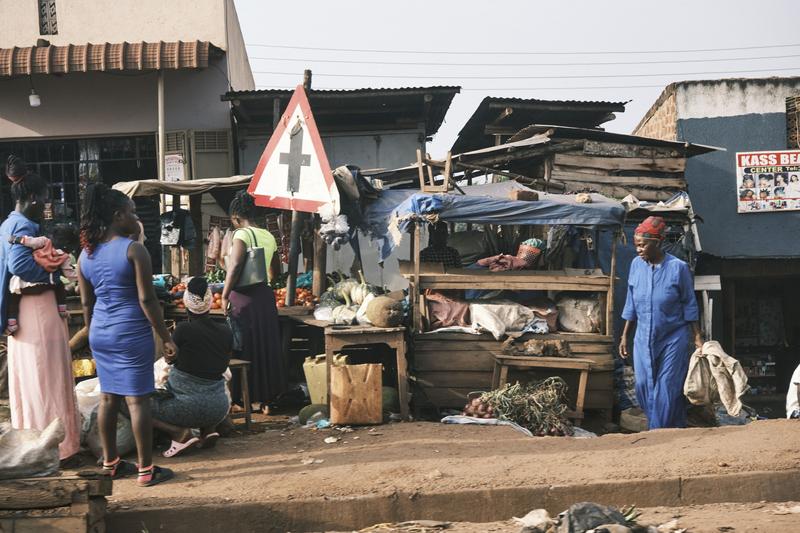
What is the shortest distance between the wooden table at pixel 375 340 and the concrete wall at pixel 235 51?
7306 millimetres

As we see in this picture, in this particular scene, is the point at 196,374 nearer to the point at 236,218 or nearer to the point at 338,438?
the point at 338,438

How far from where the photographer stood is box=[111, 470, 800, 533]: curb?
15.5 ft

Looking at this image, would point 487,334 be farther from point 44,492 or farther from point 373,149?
point 373,149

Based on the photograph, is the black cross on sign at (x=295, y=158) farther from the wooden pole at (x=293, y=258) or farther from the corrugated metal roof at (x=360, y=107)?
the corrugated metal roof at (x=360, y=107)

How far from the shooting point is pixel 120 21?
1322 centimetres

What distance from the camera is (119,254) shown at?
5.12 m

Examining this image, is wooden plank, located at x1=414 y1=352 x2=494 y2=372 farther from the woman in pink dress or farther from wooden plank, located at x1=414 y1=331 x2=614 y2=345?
the woman in pink dress

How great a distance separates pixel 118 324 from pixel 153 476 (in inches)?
39.7

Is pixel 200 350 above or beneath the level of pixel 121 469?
above

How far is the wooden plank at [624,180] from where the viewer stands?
37.4ft

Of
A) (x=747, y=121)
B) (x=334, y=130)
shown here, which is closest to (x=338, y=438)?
(x=334, y=130)

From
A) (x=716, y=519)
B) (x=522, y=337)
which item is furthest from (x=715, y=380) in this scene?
(x=716, y=519)

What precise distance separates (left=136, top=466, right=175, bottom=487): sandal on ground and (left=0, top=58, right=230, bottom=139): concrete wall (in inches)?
353

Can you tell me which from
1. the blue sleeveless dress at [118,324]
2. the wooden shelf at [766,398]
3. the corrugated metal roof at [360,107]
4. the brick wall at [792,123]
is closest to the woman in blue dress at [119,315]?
the blue sleeveless dress at [118,324]
